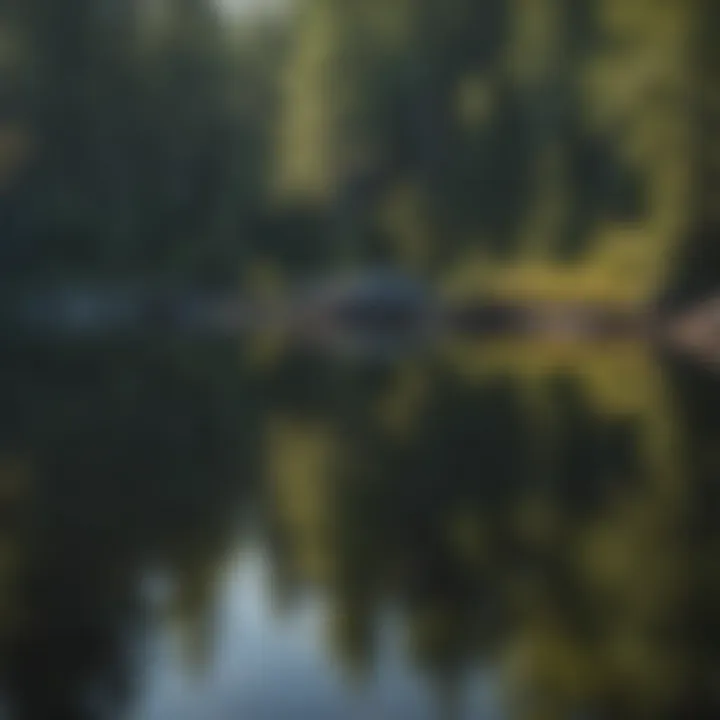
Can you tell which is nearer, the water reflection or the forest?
the water reflection

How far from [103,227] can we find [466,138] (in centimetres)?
467

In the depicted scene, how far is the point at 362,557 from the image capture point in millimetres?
4887

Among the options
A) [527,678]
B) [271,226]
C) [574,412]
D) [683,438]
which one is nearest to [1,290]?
[271,226]

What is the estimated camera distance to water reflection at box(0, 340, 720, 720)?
3.54 meters

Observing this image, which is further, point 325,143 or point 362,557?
point 325,143

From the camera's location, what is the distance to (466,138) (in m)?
19.2

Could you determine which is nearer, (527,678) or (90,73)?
(527,678)

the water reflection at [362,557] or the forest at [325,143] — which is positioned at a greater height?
the forest at [325,143]

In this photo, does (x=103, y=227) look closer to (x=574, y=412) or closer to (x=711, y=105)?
(x=711, y=105)

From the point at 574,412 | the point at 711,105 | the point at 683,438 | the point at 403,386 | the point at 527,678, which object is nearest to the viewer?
the point at 527,678

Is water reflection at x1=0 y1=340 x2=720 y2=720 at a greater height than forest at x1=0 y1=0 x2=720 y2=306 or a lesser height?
lesser

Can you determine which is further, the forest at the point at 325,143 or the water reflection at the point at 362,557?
the forest at the point at 325,143

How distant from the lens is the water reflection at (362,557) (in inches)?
139

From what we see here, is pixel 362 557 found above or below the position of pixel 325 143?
below
